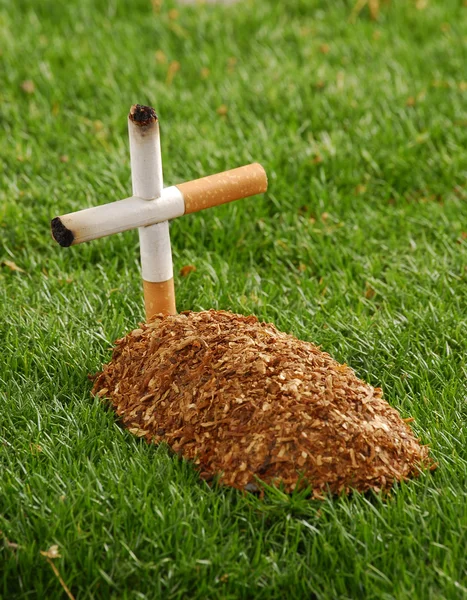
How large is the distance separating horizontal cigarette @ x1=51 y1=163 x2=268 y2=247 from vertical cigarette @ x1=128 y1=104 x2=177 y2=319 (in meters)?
0.05

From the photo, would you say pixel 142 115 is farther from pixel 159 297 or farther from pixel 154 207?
pixel 159 297

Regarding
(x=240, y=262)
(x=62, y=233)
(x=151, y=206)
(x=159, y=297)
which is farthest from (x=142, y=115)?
(x=240, y=262)

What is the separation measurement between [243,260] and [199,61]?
7.55 ft

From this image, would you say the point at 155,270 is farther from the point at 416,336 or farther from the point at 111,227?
the point at 416,336

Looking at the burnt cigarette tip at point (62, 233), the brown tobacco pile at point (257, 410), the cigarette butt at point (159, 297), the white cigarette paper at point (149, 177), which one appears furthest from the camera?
the cigarette butt at point (159, 297)

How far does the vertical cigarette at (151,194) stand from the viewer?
2.87m

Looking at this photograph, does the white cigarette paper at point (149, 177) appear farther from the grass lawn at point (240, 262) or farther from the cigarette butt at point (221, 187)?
the grass lawn at point (240, 262)

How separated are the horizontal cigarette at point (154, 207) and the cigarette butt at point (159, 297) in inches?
11.6

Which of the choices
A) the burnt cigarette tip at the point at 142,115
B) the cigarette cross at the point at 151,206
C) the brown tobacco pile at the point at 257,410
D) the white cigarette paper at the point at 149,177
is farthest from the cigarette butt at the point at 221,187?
the brown tobacco pile at the point at 257,410

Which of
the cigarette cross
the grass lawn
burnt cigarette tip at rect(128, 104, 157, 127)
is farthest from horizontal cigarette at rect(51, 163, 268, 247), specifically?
the grass lawn

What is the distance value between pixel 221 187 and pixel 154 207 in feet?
0.93

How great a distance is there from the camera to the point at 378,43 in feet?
20.3

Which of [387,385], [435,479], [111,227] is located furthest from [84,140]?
[435,479]

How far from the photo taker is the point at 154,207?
116 inches
